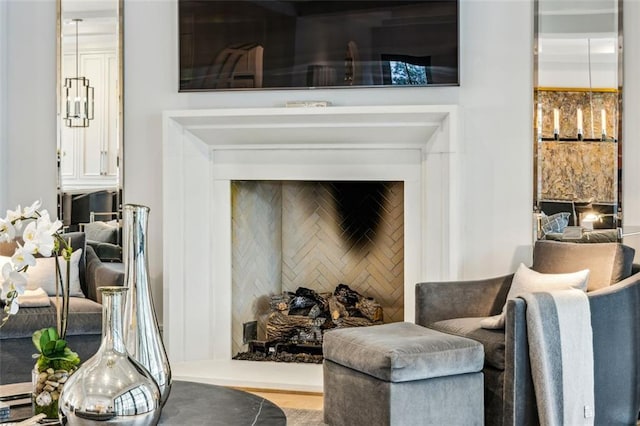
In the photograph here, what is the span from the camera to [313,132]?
4.57 meters

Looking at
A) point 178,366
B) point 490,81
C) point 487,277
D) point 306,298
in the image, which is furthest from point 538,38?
point 178,366

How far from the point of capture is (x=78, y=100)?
16.3 feet

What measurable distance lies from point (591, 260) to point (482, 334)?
67 centimetres

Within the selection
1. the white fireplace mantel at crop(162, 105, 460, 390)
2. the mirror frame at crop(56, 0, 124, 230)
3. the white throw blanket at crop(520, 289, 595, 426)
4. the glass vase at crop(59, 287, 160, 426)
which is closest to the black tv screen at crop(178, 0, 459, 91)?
the white fireplace mantel at crop(162, 105, 460, 390)

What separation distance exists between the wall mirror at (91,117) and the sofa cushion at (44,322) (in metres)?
0.64

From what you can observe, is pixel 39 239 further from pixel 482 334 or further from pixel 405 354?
pixel 482 334

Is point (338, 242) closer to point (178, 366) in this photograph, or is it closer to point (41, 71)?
point (178, 366)

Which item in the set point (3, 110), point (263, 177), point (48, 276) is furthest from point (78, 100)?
point (263, 177)

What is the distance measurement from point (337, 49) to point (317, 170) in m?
0.68

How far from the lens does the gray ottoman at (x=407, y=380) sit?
316 cm

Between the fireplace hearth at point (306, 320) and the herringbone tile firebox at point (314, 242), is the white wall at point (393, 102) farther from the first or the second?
the fireplace hearth at point (306, 320)

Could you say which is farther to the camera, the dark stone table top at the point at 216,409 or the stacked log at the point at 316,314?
the stacked log at the point at 316,314

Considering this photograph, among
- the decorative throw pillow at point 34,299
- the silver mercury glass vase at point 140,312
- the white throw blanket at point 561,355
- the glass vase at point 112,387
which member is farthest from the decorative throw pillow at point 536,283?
the decorative throw pillow at point 34,299

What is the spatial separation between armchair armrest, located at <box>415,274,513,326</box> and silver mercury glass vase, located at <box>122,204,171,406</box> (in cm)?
183
